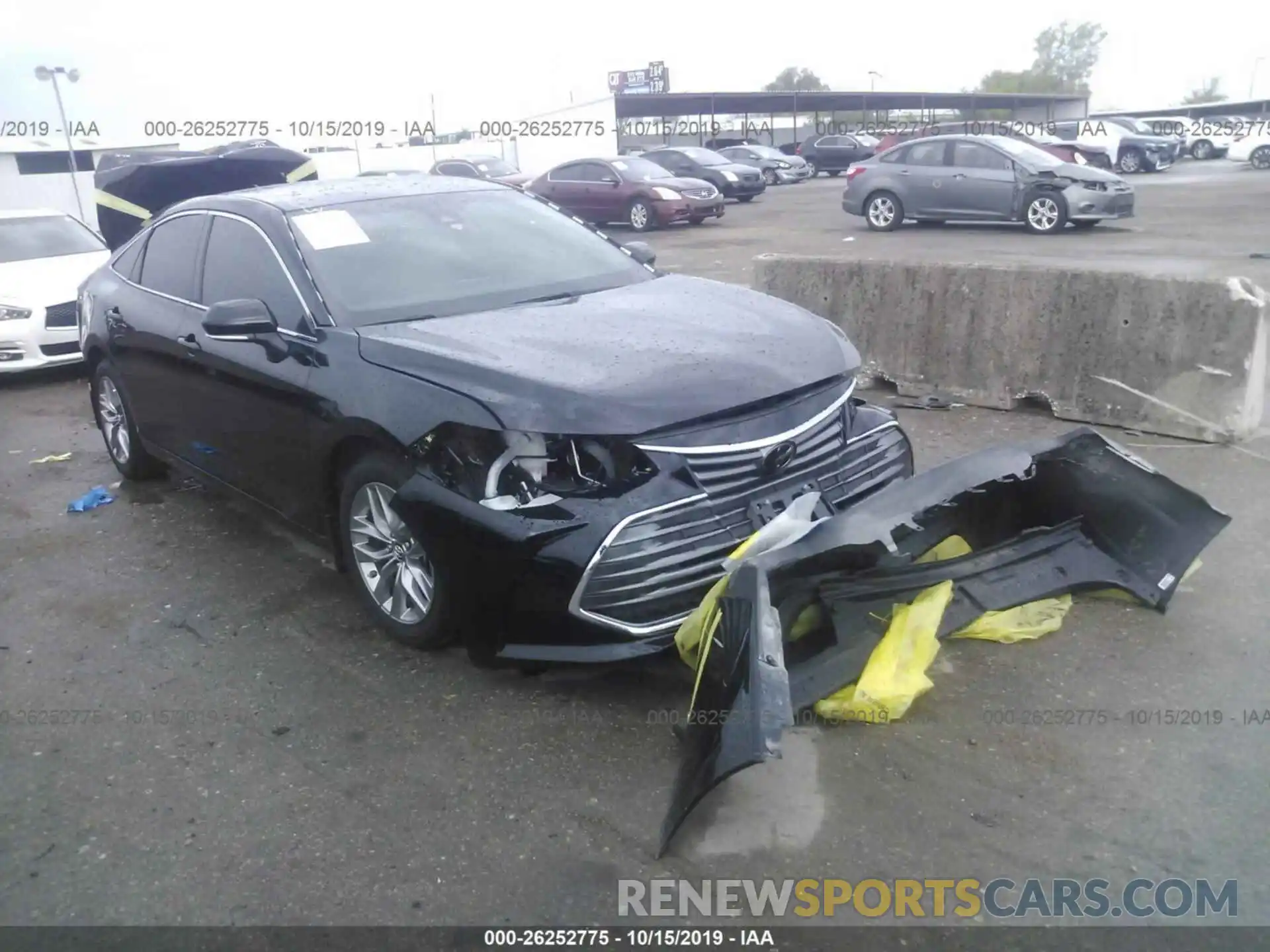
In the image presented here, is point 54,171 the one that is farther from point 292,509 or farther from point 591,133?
point 292,509

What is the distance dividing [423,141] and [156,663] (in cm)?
3451

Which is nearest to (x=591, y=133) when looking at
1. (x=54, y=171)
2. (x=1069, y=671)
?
(x=54, y=171)

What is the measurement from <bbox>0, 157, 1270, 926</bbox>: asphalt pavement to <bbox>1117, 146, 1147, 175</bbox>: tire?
3051cm

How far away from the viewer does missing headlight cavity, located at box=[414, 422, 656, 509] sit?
351cm

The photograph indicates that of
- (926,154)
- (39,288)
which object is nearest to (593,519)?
(39,288)

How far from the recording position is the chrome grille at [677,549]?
3.43 meters

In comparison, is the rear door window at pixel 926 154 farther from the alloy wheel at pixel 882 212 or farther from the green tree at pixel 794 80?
the green tree at pixel 794 80

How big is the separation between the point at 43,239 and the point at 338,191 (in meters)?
7.35

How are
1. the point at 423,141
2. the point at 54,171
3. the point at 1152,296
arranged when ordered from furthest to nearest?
the point at 423,141 < the point at 54,171 < the point at 1152,296

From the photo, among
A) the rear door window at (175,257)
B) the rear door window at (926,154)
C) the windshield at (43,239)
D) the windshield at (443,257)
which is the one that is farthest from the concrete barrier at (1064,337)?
the rear door window at (926,154)

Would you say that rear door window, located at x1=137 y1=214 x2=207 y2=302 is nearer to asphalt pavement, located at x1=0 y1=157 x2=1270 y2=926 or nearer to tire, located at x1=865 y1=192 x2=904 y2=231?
asphalt pavement, located at x1=0 y1=157 x2=1270 y2=926

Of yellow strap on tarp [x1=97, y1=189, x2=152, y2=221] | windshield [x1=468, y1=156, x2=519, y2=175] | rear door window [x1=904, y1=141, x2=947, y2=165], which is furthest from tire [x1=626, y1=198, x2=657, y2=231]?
yellow strap on tarp [x1=97, y1=189, x2=152, y2=221]

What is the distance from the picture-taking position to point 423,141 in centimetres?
3622

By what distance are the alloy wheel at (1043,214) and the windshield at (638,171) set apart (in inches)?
282
